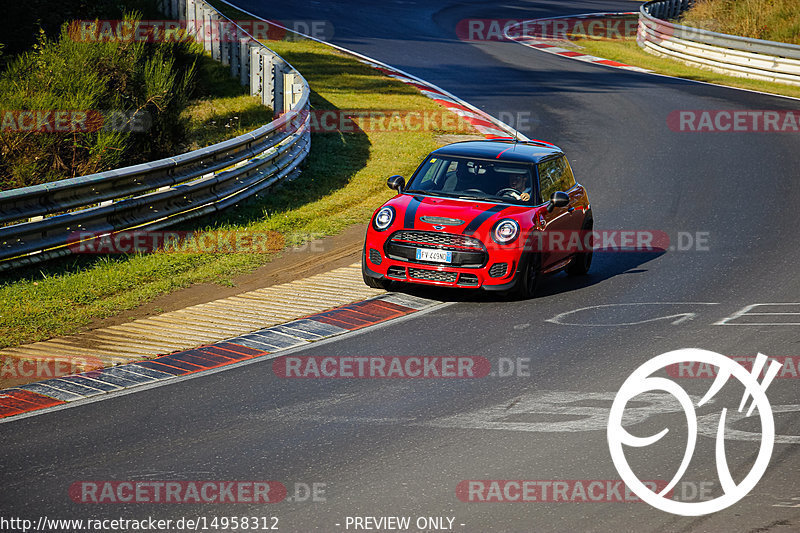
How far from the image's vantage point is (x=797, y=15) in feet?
106

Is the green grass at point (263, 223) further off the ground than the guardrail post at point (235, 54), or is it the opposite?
the guardrail post at point (235, 54)

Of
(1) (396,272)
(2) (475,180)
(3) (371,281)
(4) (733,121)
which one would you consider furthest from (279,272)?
(4) (733,121)

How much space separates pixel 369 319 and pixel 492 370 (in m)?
2.01

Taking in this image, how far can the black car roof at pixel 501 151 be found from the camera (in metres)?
12.2

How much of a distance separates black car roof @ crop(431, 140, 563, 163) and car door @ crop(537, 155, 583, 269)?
145mm

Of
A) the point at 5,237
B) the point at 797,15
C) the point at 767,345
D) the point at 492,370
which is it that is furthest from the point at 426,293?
the point at 797,15

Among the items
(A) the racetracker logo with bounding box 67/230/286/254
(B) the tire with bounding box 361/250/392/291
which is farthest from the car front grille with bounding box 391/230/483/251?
(A) the racetracker logo with bounding box 67/230/286/254

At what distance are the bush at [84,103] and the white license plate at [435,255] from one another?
19.2 ft

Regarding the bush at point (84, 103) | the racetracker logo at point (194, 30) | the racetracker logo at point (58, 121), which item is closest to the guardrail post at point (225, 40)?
the racetracker logo at point (194, 30)

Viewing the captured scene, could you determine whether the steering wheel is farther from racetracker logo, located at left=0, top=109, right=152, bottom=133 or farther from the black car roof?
racetracker logo, located at left=0, top=109, right=152, bottom=133

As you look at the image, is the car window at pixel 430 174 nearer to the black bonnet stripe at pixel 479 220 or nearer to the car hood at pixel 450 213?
the car hood at pixel 450 213

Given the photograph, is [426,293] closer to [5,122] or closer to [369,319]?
[369,319]

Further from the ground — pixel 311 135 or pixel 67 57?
pixel 67 57

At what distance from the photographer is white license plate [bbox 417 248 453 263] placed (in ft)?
36.0
